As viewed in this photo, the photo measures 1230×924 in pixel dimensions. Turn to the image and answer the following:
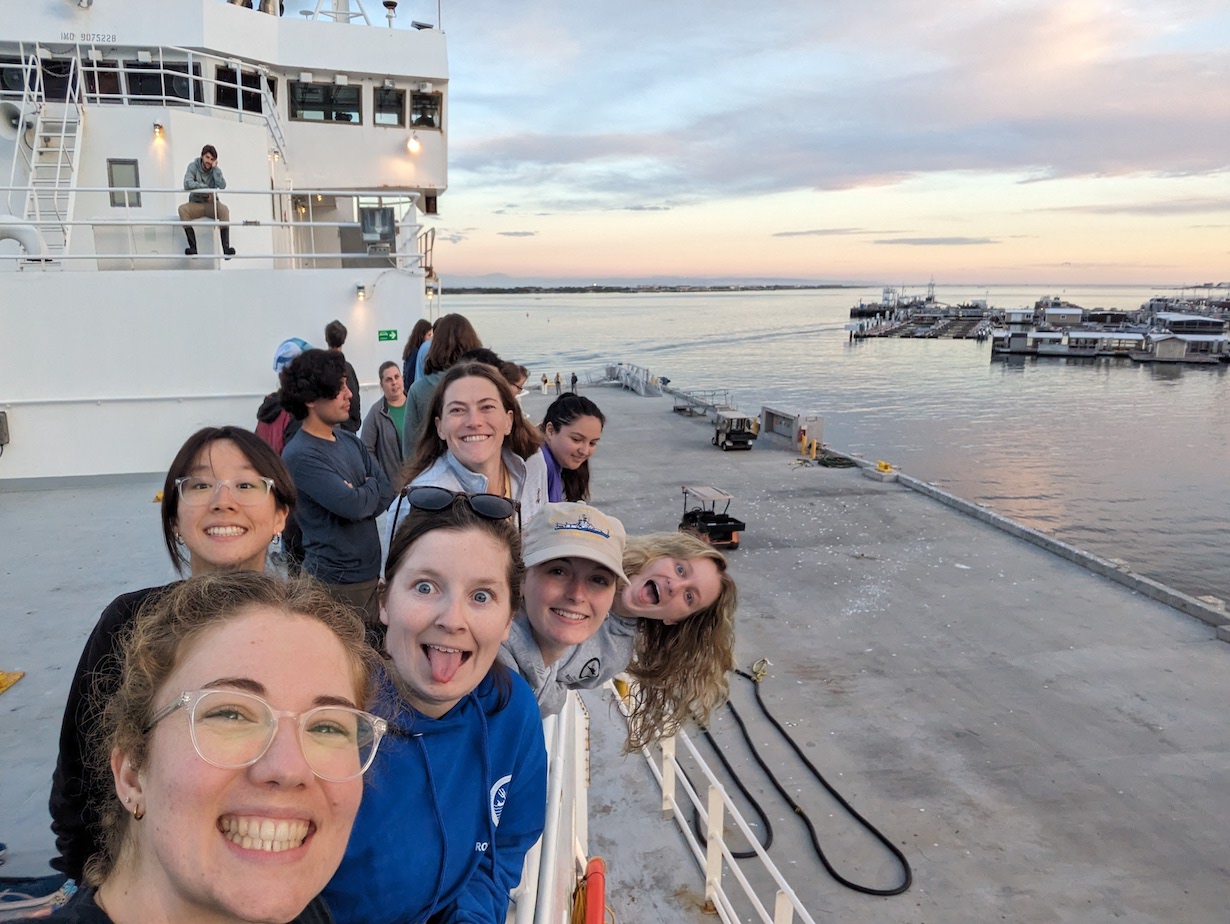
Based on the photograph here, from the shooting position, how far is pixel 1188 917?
512 cm

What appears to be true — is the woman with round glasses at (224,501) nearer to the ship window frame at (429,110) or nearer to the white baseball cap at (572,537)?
the white baseball cap at (572,537)

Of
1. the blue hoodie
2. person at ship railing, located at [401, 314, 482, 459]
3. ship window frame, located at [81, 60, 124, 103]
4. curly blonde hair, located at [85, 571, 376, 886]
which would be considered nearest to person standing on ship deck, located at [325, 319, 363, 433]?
person at ship railing, located at [401, 314, 482, 459]

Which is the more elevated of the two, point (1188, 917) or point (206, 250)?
point (206, 250)

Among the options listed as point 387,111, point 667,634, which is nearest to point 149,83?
point 387,111

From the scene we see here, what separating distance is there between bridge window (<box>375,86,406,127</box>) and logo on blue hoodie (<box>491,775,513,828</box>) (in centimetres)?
1466

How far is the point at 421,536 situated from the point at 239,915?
93cm

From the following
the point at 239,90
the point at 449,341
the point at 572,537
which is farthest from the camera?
the point at 239,90

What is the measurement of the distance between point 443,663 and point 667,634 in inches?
52.4

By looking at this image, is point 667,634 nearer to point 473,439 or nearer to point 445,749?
point 473,439

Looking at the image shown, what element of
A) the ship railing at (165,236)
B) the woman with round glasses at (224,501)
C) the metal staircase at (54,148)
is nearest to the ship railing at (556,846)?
the woman with round glasses at (224,501)

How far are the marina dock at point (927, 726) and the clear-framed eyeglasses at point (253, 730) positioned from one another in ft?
9.97

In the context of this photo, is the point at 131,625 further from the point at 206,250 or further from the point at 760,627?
the point at 206,250

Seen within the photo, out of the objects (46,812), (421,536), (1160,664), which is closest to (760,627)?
(1160,664)

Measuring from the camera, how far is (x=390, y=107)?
1378 centimetres
